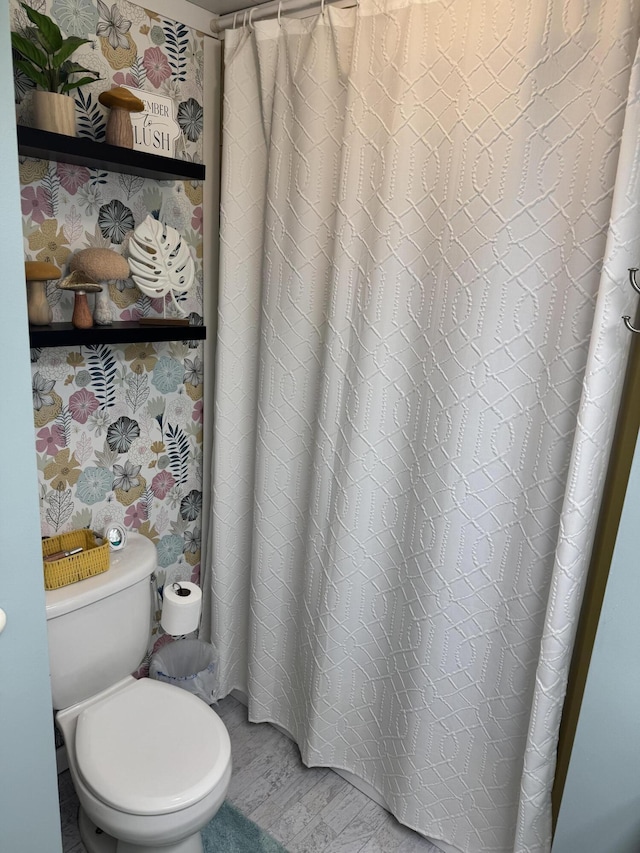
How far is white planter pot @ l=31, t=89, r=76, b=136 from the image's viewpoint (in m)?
1.46

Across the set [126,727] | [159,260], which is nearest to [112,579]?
[126,727]

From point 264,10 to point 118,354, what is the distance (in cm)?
105

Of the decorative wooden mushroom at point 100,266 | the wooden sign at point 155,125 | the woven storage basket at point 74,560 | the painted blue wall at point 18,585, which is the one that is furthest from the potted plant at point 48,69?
the woven storage basket at point 74,560

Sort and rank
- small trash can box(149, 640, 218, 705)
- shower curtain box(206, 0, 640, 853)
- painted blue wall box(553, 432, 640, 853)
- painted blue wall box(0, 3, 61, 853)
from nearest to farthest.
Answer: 1. painted blue wall box(0, 3, 61, 853)
2. painted blue wall box(553, 432, 640, 853)
3. shower curtain box(206, 0, 640, 853)
4. small trash can box(149, 640, 218, 705)

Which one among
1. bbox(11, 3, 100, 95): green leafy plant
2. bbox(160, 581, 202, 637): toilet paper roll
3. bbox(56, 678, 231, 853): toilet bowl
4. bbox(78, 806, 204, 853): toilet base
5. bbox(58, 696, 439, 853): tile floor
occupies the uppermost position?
bbox(11, 3, 100, 95): green leafy plant

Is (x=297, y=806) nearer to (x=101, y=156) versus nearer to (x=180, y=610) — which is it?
(x=180, y=610)

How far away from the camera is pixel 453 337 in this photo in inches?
60.1

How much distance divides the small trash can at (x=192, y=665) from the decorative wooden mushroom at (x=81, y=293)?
113 centimetres

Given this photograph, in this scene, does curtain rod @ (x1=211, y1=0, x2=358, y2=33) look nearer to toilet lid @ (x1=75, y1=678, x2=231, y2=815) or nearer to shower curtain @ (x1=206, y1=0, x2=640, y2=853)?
shower curtain @ (x1=206, y1=0, x2=640, y2=853)

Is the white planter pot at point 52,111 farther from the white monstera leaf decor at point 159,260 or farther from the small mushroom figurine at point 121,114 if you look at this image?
the white monstera leaf decor at point 159,260

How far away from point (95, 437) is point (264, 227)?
2.61 feet

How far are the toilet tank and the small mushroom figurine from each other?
3.73ft

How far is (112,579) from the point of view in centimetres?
174

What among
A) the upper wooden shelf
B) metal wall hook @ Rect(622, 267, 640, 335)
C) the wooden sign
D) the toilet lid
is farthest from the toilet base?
the wooden sign
